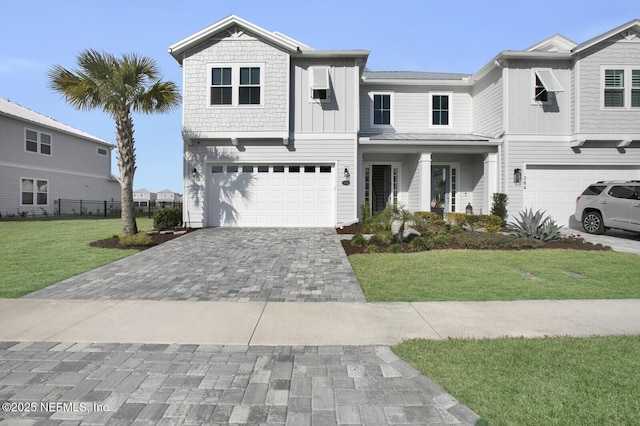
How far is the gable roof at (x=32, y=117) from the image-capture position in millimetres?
21047

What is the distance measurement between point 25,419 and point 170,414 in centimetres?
102

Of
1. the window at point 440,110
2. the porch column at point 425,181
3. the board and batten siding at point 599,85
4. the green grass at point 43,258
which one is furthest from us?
the window at point 440,110

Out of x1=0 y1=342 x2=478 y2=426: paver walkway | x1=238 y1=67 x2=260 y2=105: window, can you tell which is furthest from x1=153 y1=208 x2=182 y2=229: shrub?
x1=0 y1=342 x2=478 y2=426: paver walkway

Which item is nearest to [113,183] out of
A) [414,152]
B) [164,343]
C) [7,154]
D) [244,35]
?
[7,154]

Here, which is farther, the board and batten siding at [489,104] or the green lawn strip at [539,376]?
the board and batten siding at [489,104]

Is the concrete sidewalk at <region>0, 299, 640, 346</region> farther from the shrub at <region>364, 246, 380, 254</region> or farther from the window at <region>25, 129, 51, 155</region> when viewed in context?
the window at <region>25, 129, 51, 155</region>

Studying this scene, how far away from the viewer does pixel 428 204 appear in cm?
1422

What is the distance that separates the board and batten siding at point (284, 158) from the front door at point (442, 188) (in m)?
4.79

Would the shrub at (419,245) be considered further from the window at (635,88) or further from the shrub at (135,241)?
the window at (635,88)

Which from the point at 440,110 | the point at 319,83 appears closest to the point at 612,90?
the point at 440,110

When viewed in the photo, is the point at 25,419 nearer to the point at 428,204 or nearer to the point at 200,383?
the point at 200,383

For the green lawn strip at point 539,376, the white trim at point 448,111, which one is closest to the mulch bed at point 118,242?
the green lawn strip at point 539,376

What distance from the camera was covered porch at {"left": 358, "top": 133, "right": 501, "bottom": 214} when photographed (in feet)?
46.5

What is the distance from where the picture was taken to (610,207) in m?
11.5
